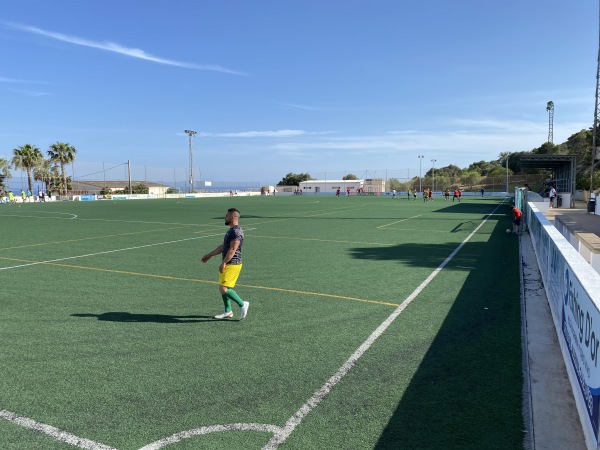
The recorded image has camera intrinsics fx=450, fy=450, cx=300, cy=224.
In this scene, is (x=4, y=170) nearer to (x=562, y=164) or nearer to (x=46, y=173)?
(x=46, y=173)

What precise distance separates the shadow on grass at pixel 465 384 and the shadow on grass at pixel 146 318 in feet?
10.3

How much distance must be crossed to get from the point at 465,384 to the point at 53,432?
13.1 feet

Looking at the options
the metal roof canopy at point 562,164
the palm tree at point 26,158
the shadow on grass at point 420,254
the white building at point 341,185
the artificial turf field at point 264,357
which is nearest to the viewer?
the artificial turf field at point 264,357

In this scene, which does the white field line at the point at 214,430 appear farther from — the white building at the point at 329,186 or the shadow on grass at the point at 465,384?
the white building at the point at 329,186

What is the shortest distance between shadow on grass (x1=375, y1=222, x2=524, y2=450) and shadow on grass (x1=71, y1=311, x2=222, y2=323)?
3151 mm

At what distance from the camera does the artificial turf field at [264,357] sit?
12.8 ft

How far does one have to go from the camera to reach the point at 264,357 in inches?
218

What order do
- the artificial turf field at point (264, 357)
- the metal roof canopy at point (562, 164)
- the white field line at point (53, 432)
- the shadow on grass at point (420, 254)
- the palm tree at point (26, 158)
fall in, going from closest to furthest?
1. the white field line at point (53, 432)
2. the artificial turf field at point (264, 357)
3. the shadow on grass at point (420, 254)
4. the metal roof canopy at point (562, 164)
5. the palm tree at point (26, 158)

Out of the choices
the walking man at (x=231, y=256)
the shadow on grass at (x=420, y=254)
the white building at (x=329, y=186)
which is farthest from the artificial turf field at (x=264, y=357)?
the white building at (x=329, y=186)

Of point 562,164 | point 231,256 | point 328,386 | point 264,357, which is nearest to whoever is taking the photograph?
point 328,386

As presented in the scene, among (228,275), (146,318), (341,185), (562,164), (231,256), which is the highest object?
(341,185)

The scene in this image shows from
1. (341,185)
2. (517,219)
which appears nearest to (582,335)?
(517,219)

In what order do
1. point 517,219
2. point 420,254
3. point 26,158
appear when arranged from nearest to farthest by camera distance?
point 420,254
point 517,219
point 26,158

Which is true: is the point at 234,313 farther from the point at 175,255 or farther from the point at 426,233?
the point at 426,233
